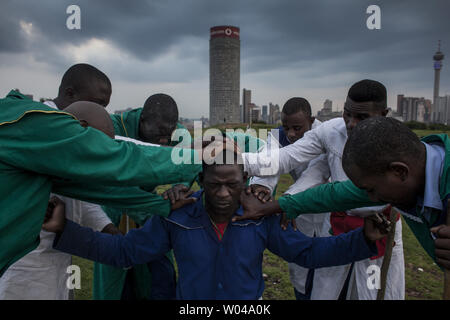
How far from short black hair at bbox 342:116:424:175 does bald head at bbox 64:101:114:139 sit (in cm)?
159

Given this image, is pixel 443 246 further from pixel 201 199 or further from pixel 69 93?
pixel 69 93

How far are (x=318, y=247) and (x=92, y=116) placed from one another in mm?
1883

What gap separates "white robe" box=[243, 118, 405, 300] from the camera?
3.03m

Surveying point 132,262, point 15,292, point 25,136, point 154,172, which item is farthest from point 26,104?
point 15,292

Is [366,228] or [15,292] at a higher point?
[366,228]

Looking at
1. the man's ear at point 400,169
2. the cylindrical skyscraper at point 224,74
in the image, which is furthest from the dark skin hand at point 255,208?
the cylindrical skyscraper at point 224,74

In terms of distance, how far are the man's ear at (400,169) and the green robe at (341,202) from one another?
0.28 metres

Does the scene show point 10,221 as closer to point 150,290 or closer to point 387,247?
point 150,290

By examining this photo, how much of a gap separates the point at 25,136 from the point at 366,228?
2234 millimetres

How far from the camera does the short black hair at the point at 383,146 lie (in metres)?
1.71

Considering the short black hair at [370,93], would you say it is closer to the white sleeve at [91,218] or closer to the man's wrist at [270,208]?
the man's wrist at [270,208]

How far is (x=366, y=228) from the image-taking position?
7.86 ft

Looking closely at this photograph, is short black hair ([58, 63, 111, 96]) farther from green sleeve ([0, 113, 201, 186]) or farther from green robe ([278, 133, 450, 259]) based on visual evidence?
green robe ([278, 133, 450, 259])

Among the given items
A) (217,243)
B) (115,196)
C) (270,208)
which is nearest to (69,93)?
(115,196)
